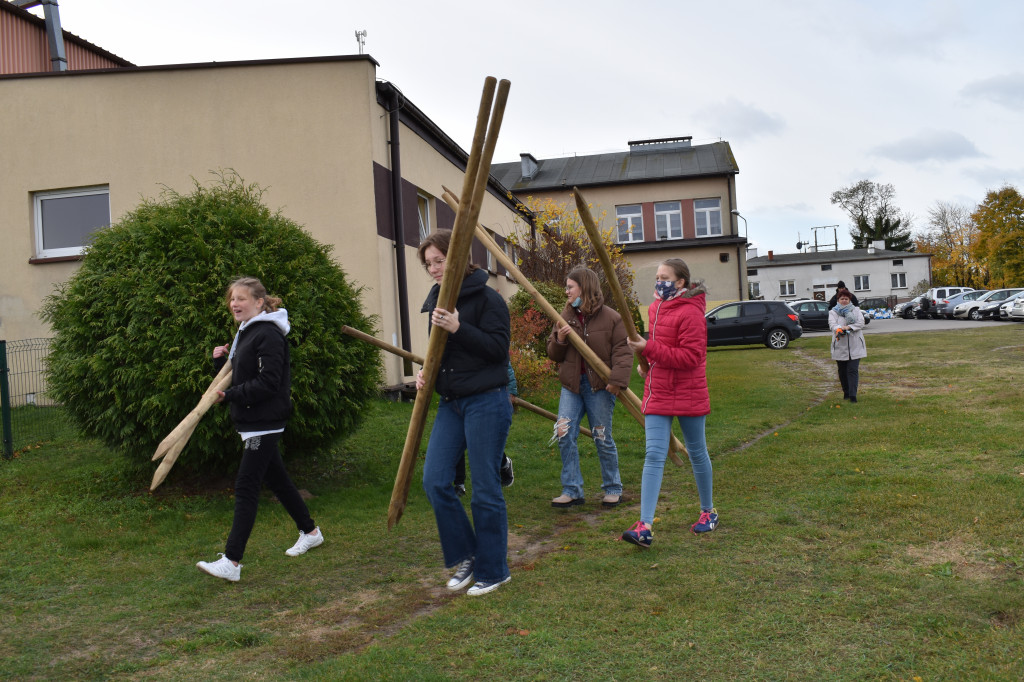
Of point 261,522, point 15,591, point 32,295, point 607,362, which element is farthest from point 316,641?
point 32,295

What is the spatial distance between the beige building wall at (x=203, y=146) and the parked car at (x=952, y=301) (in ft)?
128

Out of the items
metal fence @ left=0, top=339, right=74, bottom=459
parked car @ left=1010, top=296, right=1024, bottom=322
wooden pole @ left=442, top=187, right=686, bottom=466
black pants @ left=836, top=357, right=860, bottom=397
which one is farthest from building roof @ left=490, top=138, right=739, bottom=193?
wooden pole @ left=442, top=187, right=686, bottom=466

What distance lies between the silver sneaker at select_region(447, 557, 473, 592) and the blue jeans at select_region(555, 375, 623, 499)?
2.14m

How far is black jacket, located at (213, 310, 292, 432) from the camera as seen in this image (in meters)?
4.97

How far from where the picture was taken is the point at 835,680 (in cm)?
323

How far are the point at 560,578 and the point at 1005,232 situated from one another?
5822 centimetres

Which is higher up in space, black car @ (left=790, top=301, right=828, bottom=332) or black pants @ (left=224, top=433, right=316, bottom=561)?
black car @ (left=790, top=301, right=828, bottom=332)

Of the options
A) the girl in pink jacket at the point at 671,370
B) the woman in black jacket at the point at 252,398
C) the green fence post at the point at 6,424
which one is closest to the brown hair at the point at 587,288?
the girl in pink jacket at the point at 671,370

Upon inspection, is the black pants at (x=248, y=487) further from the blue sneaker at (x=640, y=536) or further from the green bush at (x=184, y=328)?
the blue sneaker at (x=640, y=536)

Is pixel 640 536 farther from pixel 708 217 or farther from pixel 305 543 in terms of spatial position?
pixel 708 217

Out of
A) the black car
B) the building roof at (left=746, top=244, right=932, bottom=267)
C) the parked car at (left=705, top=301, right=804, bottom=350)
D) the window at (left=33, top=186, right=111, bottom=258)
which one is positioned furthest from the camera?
the building roof at (left=746, top=244, right=932, bottom=267)

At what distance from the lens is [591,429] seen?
675 centimetres

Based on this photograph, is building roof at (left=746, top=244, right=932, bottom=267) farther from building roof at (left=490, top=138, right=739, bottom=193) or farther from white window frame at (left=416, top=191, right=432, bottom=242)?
white window frame at (left=416, top=191, right=432, bottom=242)

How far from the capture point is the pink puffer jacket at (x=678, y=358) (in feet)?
17.3
